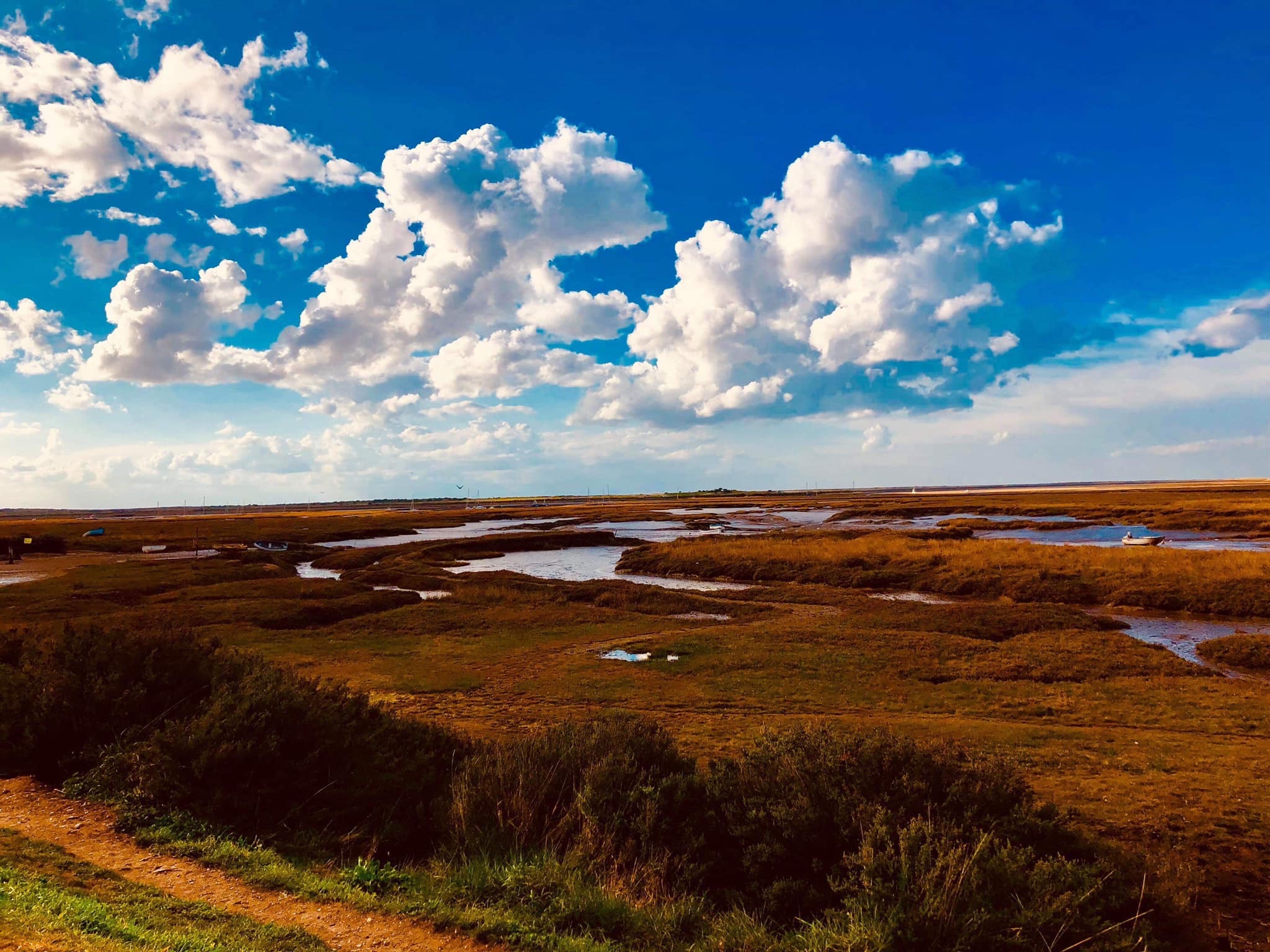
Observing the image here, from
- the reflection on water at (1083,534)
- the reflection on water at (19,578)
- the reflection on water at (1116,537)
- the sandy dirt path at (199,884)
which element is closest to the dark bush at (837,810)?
the sandy dirt path at (199,884)

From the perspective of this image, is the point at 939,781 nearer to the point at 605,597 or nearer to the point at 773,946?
the point at 773,946

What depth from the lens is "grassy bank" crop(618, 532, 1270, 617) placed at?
1481 inches

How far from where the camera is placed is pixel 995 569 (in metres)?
45.8

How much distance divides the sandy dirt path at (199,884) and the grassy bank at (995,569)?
135 feet

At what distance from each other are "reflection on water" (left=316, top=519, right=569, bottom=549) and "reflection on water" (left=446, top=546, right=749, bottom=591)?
19392 millimetres

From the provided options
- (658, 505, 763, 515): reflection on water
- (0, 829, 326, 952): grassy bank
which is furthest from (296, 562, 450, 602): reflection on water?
(658, 505, 763, 515): reflection on water

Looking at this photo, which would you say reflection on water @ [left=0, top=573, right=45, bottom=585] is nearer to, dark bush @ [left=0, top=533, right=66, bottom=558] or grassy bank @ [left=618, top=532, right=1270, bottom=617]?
dark bush @ [left=0, top=533, right=66, bottom=558]

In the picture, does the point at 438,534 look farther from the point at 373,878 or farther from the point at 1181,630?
the point at 373,878

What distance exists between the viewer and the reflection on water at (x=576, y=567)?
5262cm

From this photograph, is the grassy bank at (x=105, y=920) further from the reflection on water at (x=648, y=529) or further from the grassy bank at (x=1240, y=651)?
the reflection on water at (x=648, y=529)

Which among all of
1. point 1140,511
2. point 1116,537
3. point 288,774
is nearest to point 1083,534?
point 1116,537

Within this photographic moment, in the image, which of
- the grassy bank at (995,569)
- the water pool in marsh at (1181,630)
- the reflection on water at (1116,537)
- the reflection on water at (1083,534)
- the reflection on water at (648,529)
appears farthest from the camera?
the reflection on water at (648,529)

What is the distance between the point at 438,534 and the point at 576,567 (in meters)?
58.3

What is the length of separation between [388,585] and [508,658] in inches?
1075
